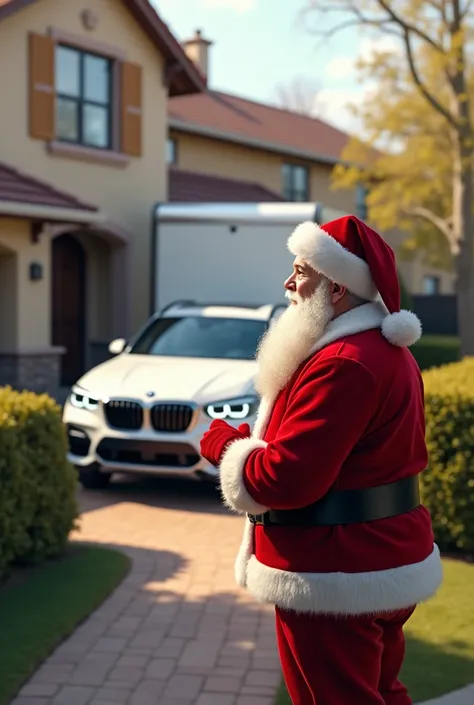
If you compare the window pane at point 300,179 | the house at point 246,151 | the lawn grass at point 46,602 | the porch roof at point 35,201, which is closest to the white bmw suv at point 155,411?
the lawn grass at point 46,602

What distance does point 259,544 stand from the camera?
3012 mm

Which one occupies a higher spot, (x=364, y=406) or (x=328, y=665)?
(x=364, y=406)

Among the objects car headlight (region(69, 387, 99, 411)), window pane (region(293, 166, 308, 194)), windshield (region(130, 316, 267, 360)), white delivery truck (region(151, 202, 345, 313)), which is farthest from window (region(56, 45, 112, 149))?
window pane (region(293, 166, 308, 194))

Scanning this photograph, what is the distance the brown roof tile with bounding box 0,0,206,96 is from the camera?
641 inches

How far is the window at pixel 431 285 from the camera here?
111 feet

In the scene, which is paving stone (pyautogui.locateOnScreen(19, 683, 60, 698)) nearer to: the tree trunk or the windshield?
the windshield

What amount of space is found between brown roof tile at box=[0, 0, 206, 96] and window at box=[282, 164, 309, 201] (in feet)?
27.4

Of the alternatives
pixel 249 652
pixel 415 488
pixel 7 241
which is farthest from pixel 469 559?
pixel 7 241

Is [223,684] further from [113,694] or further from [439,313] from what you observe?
[439,313]

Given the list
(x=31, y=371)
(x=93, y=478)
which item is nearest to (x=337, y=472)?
(x=93, y=478)

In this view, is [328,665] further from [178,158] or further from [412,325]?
[178,158]

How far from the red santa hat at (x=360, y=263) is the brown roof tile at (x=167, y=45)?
1428 centimetres

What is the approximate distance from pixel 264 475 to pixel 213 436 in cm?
34

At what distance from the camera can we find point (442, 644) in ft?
16.5
